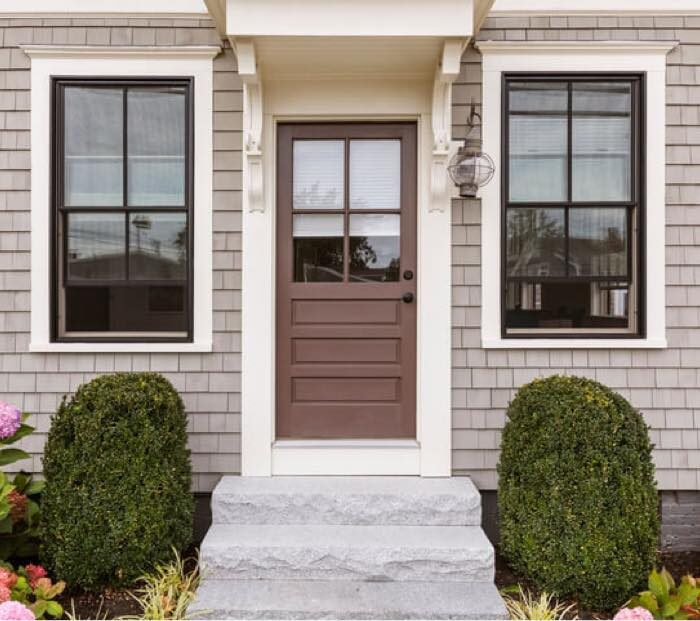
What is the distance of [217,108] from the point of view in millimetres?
3500

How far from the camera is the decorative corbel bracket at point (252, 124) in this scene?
3088mm

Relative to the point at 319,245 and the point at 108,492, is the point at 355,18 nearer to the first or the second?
the point at 319,245

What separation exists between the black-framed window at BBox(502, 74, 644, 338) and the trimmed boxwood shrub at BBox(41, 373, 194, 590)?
2072mm

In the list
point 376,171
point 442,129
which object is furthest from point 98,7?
point 442,129

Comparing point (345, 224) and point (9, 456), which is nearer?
point (9, 456)

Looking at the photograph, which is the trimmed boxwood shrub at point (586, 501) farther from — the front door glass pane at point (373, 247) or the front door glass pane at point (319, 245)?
the front door glass pane at point (319, 245)

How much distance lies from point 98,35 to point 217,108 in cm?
81

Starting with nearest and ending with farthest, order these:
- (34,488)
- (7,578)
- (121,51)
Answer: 1. (7,578)
2. (34,488)
3. (121,51)

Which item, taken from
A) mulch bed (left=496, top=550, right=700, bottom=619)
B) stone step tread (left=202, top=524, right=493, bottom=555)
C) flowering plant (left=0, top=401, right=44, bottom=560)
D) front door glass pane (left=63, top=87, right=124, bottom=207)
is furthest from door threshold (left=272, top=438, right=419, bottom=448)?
front door glass pane (left=63, top=87, right=124, bottom=207)

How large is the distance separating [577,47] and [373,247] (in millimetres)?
1655

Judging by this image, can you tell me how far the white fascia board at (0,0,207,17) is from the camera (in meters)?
3.47

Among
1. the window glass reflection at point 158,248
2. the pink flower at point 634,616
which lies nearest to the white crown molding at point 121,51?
the window glass reflection at point 158,248

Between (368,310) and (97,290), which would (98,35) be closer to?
(97,290)

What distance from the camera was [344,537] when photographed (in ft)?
9.87
